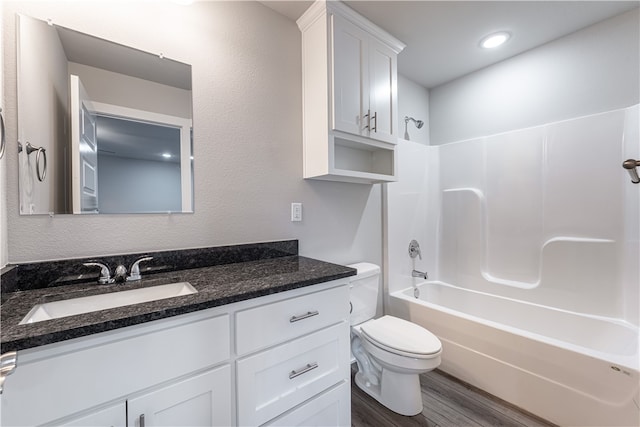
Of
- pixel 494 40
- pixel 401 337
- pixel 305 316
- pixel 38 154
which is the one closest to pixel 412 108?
pixel 494 40

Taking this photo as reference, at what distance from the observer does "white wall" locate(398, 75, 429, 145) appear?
97.7 inches

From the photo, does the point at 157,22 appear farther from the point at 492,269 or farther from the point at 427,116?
the point at 492,269

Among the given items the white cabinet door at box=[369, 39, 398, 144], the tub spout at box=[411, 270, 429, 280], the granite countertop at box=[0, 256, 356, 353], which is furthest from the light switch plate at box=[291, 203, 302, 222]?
the tub spout at box=[411, 270, 429, 280]

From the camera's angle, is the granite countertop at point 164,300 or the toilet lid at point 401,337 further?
the toilet lid at point 401,337

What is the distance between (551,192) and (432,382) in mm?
1661

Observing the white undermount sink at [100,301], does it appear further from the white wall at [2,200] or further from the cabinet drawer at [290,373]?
the cabinet drawer at [290,373]

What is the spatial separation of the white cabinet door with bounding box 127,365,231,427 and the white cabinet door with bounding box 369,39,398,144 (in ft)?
5.11

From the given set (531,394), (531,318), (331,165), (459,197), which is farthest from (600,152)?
(331,165)

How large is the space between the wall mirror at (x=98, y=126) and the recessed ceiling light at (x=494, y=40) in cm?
209

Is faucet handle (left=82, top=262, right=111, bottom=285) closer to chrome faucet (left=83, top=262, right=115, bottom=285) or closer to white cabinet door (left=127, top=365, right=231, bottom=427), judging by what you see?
chrome faucet (left=83, top=262, right=115, bottom=285)

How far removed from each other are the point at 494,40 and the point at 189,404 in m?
2.80

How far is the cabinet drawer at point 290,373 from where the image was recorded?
929mm

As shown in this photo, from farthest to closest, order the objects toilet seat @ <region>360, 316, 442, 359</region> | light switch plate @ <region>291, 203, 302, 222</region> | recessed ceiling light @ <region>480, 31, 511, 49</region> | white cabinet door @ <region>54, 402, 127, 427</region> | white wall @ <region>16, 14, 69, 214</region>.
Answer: recessed ceiling light @ <region>480, 31, 511, 49</region>
light switch plate @ <region>291, 203, 302, 222</region>
toilet seat @ <region>360, 316, 442, 359</region>
white wall @ <region>16, 14, 69, 214</region>
white cabinet door @ <region>54, 402, 127, 427</region>

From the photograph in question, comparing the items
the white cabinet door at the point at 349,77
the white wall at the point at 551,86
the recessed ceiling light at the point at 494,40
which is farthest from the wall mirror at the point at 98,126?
the white wall at the point at 551,86
